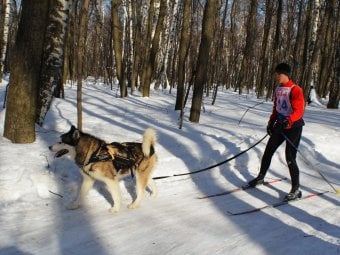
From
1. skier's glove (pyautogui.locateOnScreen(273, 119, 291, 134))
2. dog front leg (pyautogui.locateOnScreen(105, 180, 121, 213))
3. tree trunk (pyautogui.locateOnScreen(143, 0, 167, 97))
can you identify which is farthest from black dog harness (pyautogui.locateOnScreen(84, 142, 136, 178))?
tree trunk (pyautogui.locateOnScreen(143, 0, 167, 97))

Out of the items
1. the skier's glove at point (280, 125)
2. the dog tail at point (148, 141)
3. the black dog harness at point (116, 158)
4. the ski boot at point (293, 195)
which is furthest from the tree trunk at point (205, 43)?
the black dog harness at point (116, 158)

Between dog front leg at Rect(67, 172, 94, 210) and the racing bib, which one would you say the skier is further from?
dog front leg at Rect(67, 172, 94, 210)

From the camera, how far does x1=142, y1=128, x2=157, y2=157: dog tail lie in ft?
19.6

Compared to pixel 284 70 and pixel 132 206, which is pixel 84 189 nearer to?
pixel 132 206

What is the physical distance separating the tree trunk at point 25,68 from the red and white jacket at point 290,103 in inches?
Result: 168

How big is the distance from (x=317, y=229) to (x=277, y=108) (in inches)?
90.8

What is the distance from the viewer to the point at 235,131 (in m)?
10.9

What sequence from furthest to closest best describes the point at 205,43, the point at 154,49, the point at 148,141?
1. the point at 154,49
2. the point at 205,43
3. the point at 148,141

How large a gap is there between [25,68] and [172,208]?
11.7 ft

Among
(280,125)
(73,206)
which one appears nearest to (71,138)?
(73,206)

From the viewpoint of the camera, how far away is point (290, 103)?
21.8ft

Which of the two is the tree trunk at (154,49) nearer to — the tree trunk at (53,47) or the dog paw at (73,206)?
the tree trunk at (53,47)

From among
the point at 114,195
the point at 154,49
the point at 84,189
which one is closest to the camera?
the point at 114,195

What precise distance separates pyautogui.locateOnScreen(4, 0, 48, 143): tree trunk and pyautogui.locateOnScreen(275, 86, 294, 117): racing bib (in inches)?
167
